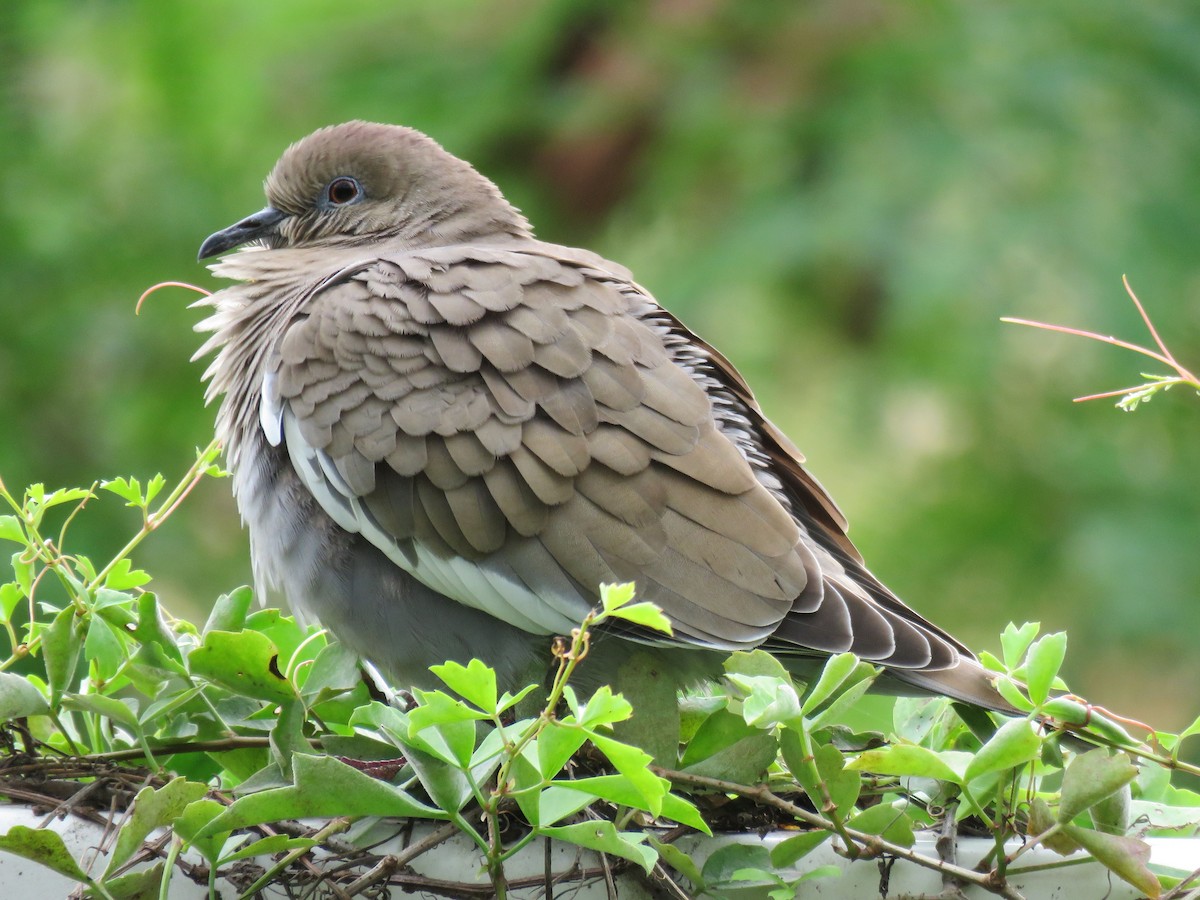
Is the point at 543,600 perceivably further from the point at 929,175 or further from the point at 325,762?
the point at 929,175

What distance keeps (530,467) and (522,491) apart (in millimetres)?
42

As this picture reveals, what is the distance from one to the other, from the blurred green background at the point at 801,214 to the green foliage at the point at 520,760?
2.46m

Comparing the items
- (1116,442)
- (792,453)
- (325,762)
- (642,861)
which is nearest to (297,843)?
(325,762)

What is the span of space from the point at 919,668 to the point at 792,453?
665mm

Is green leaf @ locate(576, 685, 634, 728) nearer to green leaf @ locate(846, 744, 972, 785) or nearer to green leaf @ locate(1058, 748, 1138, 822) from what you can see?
green leaf @ locate(846, 744, 972, 785)

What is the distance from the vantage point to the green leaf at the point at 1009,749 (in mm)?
1343

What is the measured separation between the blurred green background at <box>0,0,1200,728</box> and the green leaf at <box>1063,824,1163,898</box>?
2752mm

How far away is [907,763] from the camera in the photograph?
138 cm

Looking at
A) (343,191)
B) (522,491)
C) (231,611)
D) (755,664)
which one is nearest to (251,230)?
(343,191)

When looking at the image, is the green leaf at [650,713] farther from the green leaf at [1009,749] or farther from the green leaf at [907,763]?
the green leaf at [1009,749]

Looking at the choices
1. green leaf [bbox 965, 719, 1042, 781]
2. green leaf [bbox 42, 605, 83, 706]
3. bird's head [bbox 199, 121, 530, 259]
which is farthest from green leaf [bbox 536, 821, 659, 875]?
bird's head [bbox 199, 121, 530, 259]

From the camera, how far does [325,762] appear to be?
51.0 inches

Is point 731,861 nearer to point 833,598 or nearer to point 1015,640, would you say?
point 1015,640

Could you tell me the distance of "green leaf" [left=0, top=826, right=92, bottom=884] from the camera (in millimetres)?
1313
